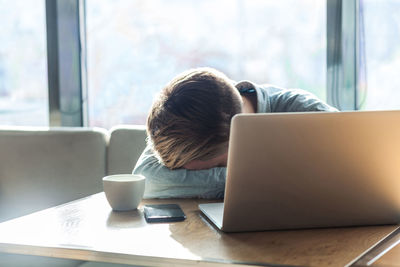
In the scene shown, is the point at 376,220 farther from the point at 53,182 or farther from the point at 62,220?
the point at 53,182

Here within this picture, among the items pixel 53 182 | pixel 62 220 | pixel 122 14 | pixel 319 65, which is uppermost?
pixel 122 14

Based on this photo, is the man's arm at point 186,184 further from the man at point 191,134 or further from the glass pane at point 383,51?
the glass pane at point 383,51

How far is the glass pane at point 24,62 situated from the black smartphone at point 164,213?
1963 mm

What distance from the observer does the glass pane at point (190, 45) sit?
2521mm

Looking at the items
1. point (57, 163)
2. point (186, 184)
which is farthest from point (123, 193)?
point (57, 163)

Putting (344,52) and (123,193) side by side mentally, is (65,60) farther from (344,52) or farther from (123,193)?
(123,193)

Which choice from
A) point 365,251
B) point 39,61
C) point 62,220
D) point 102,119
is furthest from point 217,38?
point 365,251

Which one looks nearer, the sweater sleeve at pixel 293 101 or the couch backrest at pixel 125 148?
the sweater sleeve at pixel 293 101

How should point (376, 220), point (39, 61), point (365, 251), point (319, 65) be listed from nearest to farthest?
point (365, 251)
point (376, 220)
point (319, 65)
point (39, 61)

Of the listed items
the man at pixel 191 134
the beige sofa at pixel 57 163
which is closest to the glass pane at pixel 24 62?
the beige sofa at pixel 57 163

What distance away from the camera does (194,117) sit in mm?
1231

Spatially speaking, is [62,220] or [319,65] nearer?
[62,220]

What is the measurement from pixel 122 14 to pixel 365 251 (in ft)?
7.44

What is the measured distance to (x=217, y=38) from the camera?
2.65m
